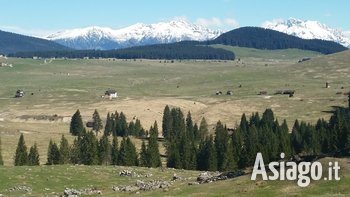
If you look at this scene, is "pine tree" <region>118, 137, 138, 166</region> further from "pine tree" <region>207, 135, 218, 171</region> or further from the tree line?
"pine tree" <region>207, 135, 218, 171</region>

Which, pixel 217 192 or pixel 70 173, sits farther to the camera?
pixel 70 173

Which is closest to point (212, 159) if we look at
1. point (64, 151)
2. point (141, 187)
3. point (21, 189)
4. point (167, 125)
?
point (64, 151)

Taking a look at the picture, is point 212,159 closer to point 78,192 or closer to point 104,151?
point 104,151

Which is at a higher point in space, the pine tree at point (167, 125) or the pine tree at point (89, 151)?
the pine tree at point (89, 151)

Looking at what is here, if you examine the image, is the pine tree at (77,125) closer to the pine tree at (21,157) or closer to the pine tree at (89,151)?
the pine tree at (89,151)

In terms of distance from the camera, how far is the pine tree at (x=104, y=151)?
4656 inches

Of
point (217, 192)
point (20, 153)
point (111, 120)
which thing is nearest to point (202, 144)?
point (20, 153)

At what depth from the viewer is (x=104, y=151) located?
119 meters

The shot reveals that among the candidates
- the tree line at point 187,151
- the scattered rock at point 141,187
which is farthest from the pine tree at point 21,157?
the scattered rock at point 141,187

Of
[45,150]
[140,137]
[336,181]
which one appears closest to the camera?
[336,181]

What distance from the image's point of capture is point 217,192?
63.3 meters

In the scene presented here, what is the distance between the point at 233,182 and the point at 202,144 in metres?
55.9

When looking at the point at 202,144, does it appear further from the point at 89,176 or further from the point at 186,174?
the point at 89,176

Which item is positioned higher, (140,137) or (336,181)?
(336,181)
